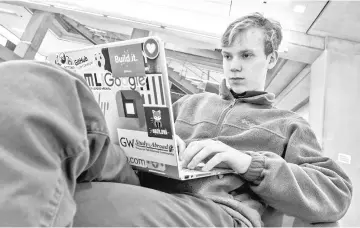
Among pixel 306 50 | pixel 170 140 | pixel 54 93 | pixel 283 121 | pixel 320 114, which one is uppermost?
pixel 54 93

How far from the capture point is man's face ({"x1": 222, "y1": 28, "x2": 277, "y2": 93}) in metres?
1.00

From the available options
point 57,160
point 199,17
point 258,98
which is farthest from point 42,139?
point 199,17

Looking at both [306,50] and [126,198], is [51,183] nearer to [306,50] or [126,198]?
[126,198]

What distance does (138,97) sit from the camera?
588 mm

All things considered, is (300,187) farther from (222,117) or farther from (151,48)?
(151,48)

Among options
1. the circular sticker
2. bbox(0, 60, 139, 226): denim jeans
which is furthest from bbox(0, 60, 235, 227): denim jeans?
the circular sticker

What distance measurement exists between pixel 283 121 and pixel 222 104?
8.1 inches

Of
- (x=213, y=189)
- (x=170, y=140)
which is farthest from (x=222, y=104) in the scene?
(x=170, y=140)

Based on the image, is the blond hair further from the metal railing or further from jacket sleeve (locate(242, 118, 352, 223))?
the metal railing

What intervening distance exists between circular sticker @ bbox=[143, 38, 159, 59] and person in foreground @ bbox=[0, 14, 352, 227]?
13cm

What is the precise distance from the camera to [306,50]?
10.1ft

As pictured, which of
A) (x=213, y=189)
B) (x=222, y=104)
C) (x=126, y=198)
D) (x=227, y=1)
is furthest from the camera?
(x=227, y=1)

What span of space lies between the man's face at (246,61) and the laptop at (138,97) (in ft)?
1.32

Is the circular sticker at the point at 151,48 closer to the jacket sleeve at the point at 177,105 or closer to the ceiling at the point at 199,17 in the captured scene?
the jacket sleeve at the point at 177,105
